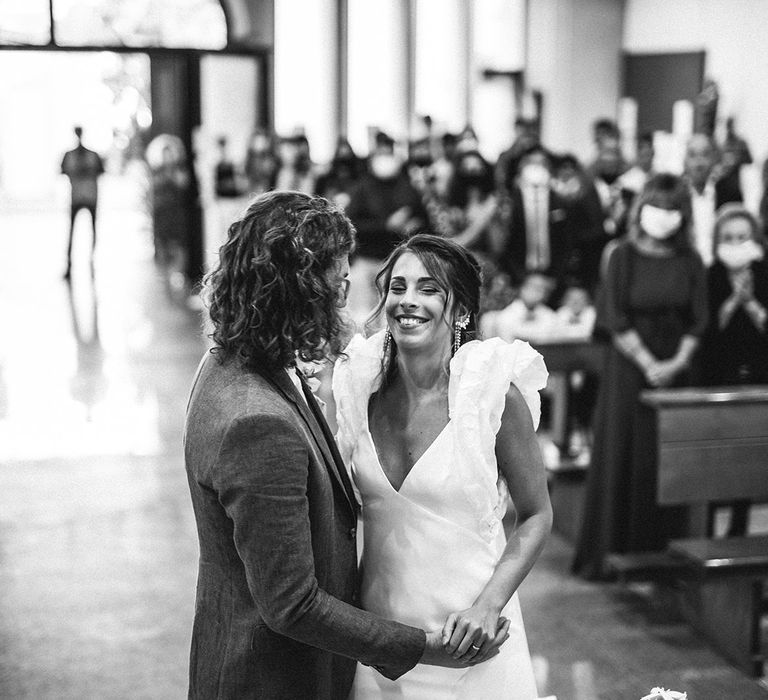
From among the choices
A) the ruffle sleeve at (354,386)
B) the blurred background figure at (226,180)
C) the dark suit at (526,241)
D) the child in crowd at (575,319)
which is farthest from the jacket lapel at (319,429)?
the blurred background figure at (226,180)

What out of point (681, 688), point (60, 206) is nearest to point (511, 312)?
point (681, 688)

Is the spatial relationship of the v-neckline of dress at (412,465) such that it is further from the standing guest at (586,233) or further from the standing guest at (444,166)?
the standing guest at (444,166)

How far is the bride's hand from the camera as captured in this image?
197 centimetres

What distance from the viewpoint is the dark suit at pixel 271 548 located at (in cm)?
173

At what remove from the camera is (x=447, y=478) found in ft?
6.94

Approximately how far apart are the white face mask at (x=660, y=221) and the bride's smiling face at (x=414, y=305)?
8.99 ft

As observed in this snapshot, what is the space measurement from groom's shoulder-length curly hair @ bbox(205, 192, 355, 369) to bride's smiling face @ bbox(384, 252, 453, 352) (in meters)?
0.32

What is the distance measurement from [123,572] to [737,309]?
286cm

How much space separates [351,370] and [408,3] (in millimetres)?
14685

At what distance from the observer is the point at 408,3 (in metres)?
16.2

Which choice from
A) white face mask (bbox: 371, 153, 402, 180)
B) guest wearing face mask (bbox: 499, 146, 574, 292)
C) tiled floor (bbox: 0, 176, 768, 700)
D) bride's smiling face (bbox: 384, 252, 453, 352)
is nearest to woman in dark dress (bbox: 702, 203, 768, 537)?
tiled floor (bbox: 0, 176, 768, 700)

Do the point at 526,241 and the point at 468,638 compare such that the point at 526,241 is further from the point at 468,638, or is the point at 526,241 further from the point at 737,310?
the point at 468,638

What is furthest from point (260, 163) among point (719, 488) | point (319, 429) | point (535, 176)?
point (319, 429)

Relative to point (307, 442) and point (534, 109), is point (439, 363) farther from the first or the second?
point (534, 109)
